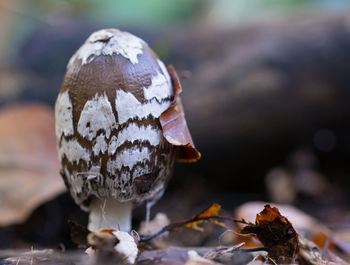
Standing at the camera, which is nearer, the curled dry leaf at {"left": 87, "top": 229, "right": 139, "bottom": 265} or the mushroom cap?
the curled dry leaf at {"left": 87, "top": 229, "right": 139, "bottom": 265}

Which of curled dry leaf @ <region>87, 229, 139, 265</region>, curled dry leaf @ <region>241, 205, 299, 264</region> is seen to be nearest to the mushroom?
curled dry leaf @ <region>87, 229, 139, 265</region>

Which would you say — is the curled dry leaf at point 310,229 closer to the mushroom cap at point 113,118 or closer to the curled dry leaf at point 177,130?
the curled dry leaf at point 177,130

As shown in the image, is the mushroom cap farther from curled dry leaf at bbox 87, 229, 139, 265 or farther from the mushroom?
curled dry leaf at bbox 87, 229, 139, 265

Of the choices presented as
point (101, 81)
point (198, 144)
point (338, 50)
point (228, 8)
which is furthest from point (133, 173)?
point (228, 8)

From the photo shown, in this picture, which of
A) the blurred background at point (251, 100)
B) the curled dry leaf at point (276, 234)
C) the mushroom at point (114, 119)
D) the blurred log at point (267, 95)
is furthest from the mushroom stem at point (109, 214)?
the blurred log at point (267, 95)

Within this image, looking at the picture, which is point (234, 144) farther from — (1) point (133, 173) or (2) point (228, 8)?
(2) point (228, 8)
